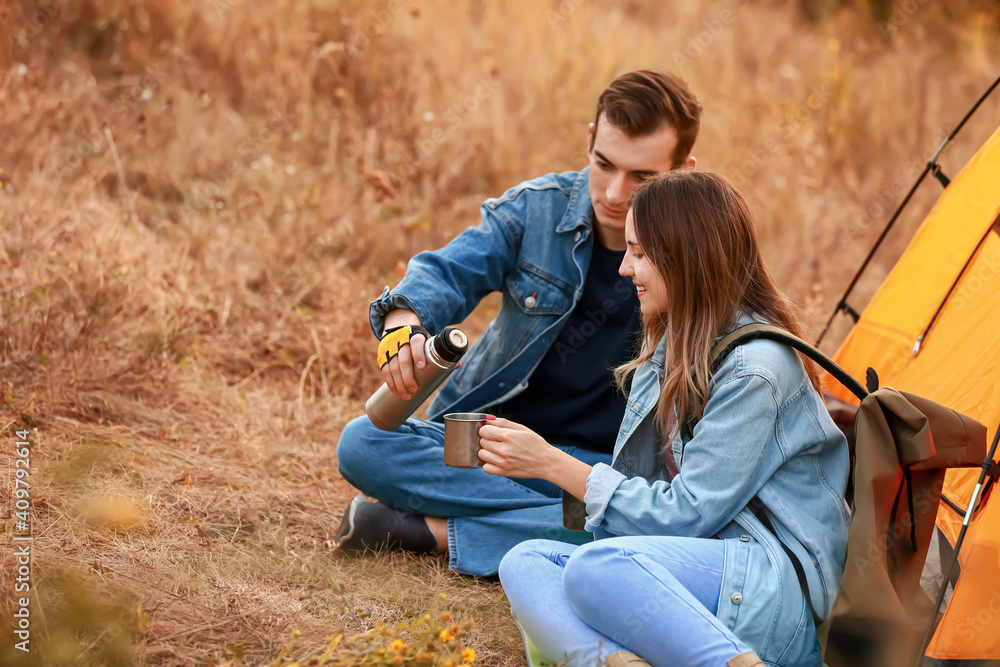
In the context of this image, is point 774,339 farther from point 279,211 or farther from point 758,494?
point 279,211

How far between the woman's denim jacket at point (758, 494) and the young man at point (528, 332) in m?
0.79

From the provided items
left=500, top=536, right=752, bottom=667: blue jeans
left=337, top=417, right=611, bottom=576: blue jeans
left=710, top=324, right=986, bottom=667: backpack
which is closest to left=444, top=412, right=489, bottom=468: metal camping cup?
left=500, top=536, right=752, bottom=667: blue jeans

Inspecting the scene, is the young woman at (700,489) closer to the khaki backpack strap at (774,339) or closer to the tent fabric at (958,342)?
the khaki backpack strap at (774,339)

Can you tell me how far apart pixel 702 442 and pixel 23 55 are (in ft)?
17.7

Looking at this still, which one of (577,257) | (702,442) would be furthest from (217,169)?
(702,442)

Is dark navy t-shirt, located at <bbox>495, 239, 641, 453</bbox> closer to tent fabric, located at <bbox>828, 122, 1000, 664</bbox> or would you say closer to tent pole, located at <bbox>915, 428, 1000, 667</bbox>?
tent fabric, located at <bbox>828, 122, 1000, 664</bbox>

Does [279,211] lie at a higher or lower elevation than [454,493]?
lower

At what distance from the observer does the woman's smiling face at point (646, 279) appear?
2225mm

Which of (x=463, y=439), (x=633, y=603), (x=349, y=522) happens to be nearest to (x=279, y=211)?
(x=349, y=522)

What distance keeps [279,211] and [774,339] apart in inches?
145

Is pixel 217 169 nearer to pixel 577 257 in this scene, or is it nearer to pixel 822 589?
pixel 577 257

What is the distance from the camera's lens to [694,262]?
7.11 ft

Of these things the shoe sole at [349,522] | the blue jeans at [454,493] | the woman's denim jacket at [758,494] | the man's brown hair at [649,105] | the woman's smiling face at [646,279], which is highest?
the man's brown hair at [649,105]

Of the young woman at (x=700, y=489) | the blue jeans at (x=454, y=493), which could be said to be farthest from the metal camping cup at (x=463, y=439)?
the blue jeans at (x=454, y=493)
